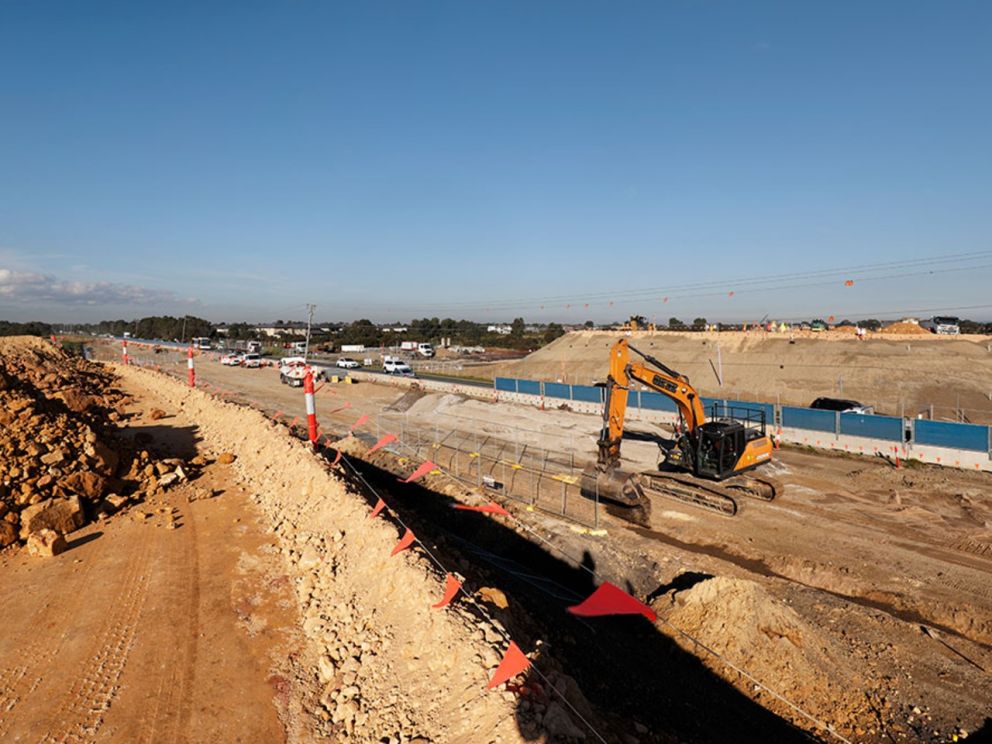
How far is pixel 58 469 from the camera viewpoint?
1256 cm

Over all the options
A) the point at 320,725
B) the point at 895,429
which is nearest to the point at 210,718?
the point at 320,725

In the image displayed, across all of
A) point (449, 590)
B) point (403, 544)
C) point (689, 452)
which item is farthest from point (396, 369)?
point (449, 590)

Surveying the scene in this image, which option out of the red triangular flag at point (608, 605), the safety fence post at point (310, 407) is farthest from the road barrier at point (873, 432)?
the safety fence post at point (310, 407)

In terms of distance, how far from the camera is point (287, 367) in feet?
160

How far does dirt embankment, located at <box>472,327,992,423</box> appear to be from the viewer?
1428 inches

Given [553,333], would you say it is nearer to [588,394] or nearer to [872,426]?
[588,394]

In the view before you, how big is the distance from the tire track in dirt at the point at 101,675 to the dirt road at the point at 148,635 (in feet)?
0.05

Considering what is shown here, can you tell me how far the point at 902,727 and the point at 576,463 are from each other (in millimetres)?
16274

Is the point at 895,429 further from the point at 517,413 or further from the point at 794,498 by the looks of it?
the point at 517,413

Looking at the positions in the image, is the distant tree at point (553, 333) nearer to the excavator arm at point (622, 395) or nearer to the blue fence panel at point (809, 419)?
the blue fence panel at point (809, 419)

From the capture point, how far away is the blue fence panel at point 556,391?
3769cm

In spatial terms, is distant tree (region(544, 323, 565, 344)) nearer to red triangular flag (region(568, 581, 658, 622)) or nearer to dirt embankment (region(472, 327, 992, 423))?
dirt embankment (region(472, 327, 992, 423))

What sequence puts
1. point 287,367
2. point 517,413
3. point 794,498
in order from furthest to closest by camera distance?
point 287,367
point 517,413
point 794,498

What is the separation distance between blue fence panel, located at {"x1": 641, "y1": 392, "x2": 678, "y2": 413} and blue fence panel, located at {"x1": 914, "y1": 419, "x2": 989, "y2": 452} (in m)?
12.1
